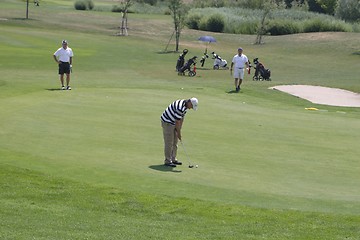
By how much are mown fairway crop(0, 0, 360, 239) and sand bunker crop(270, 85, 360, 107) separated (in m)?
1.38

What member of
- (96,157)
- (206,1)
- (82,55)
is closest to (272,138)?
(96,157)

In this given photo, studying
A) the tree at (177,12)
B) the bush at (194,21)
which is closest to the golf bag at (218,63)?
the tree at (177,12)

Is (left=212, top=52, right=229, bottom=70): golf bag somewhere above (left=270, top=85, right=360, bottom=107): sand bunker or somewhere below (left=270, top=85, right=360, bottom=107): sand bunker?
below

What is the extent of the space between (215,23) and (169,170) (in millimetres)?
68617

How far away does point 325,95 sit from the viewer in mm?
38438

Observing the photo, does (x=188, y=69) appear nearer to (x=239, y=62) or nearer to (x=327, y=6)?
(x=239, y=62)

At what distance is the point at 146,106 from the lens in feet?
87.8

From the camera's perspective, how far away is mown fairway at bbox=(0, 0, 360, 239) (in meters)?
13.1

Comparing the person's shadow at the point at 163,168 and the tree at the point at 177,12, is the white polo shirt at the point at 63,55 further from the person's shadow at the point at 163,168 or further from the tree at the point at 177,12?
the tree at the point at 177,12

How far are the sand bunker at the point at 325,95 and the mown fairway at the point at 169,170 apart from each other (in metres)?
1.38

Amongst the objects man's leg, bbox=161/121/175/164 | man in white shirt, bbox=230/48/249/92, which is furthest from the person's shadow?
man in white shirt, bbox=230/48/249/92

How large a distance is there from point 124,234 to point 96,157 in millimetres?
5767

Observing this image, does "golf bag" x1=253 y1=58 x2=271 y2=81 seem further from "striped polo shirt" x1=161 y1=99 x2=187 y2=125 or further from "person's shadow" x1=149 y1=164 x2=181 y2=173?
"person's shadow" x1=149 y1=164 x2=181 y2=173

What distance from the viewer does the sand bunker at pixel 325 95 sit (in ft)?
118
